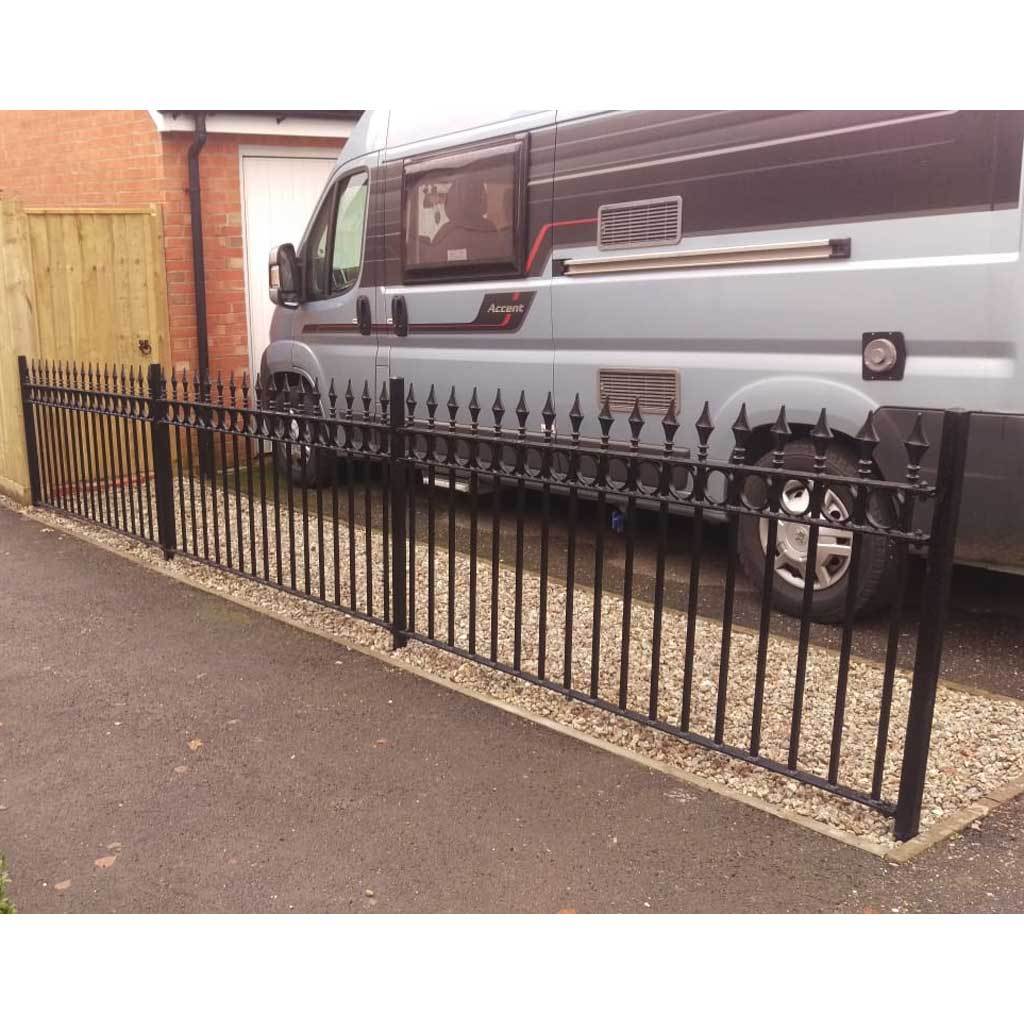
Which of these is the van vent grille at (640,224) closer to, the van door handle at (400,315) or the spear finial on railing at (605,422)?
the van door handle at (400,315)

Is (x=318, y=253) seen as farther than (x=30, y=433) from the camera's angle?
Yes

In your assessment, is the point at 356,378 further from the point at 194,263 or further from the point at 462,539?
the point at 194,263

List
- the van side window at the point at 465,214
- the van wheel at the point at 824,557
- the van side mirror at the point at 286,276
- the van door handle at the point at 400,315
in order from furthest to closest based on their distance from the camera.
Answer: the van side mirror at the point at 286,276
the van door handle at the point at 400,315
the van side window at the point at 465,214
the van wheel at the point at 824,557

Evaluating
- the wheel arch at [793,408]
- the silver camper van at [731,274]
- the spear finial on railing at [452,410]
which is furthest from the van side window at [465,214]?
the spear finial on railing at [452,410]

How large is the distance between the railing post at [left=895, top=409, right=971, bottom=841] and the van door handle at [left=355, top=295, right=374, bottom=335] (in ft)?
17.6

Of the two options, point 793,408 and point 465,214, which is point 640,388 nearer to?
point 793,408

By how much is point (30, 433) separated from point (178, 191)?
327 cm

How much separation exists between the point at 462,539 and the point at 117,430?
2390mm

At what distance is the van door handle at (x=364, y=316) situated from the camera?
25.5 ft

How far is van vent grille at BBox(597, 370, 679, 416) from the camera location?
582cm

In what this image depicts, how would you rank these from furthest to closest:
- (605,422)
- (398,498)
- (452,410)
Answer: (398,498) < (452,410) < (605,422)

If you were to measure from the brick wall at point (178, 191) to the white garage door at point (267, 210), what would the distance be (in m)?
0.14

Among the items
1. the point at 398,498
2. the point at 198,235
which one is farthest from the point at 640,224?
the point at 198,235

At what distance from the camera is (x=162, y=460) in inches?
251
